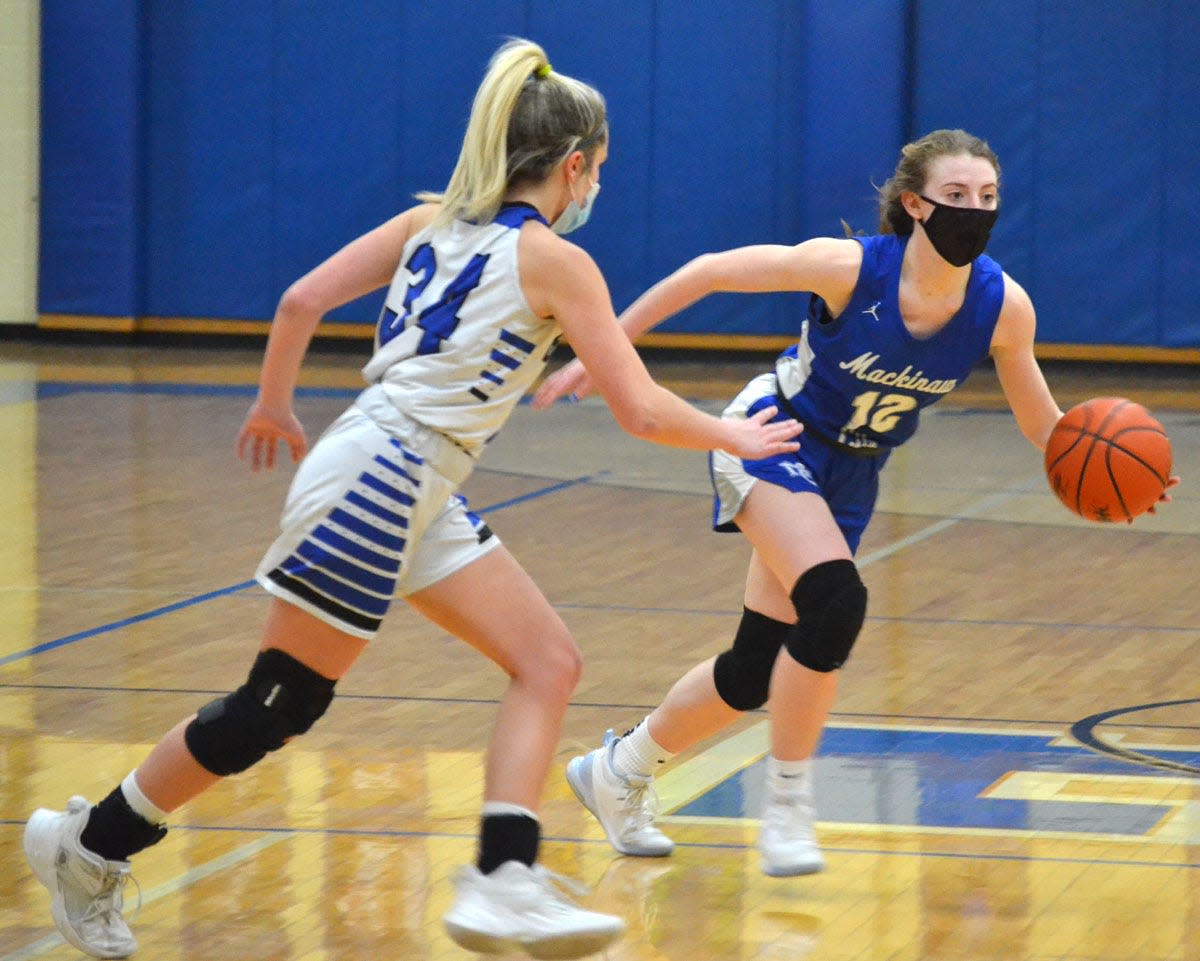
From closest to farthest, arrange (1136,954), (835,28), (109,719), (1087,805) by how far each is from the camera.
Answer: (1136,954) < (1087,805) < (109,719) < (835,28)

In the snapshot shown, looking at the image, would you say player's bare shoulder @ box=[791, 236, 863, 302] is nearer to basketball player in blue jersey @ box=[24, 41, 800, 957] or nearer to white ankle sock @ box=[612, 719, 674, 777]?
basketball player in blue jersey @ box=[24, 41, 800, 957]

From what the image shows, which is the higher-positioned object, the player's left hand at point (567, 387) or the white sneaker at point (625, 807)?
the player's left hand at point (567, 387)

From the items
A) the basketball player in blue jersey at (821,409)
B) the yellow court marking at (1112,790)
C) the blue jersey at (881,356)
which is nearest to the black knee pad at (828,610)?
the basketball player in blue jersey at (821,409)

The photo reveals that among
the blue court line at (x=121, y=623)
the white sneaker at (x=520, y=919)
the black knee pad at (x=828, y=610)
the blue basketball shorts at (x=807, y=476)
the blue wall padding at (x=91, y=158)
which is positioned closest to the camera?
the white sneaker at (x=520, y=919)

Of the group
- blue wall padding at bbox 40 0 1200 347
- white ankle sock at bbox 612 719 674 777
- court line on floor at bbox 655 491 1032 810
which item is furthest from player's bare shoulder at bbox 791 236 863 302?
blue wall padding at bbox 40 0 1200 347

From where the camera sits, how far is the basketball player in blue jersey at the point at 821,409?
370 cm

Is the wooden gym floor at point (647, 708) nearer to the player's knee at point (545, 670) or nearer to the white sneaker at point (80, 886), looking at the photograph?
the white sneaker at point (80, 886)

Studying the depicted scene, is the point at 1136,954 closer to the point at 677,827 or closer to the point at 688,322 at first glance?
the point at 677,827

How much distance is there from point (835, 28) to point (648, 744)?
10143mm

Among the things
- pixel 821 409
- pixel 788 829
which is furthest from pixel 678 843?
pixel 821 409

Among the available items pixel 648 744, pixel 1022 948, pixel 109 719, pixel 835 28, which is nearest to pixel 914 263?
pixel 648 744

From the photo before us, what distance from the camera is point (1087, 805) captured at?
13.7ft

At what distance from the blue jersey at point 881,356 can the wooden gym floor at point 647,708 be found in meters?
0.84

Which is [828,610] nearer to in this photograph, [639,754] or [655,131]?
[639,754]
